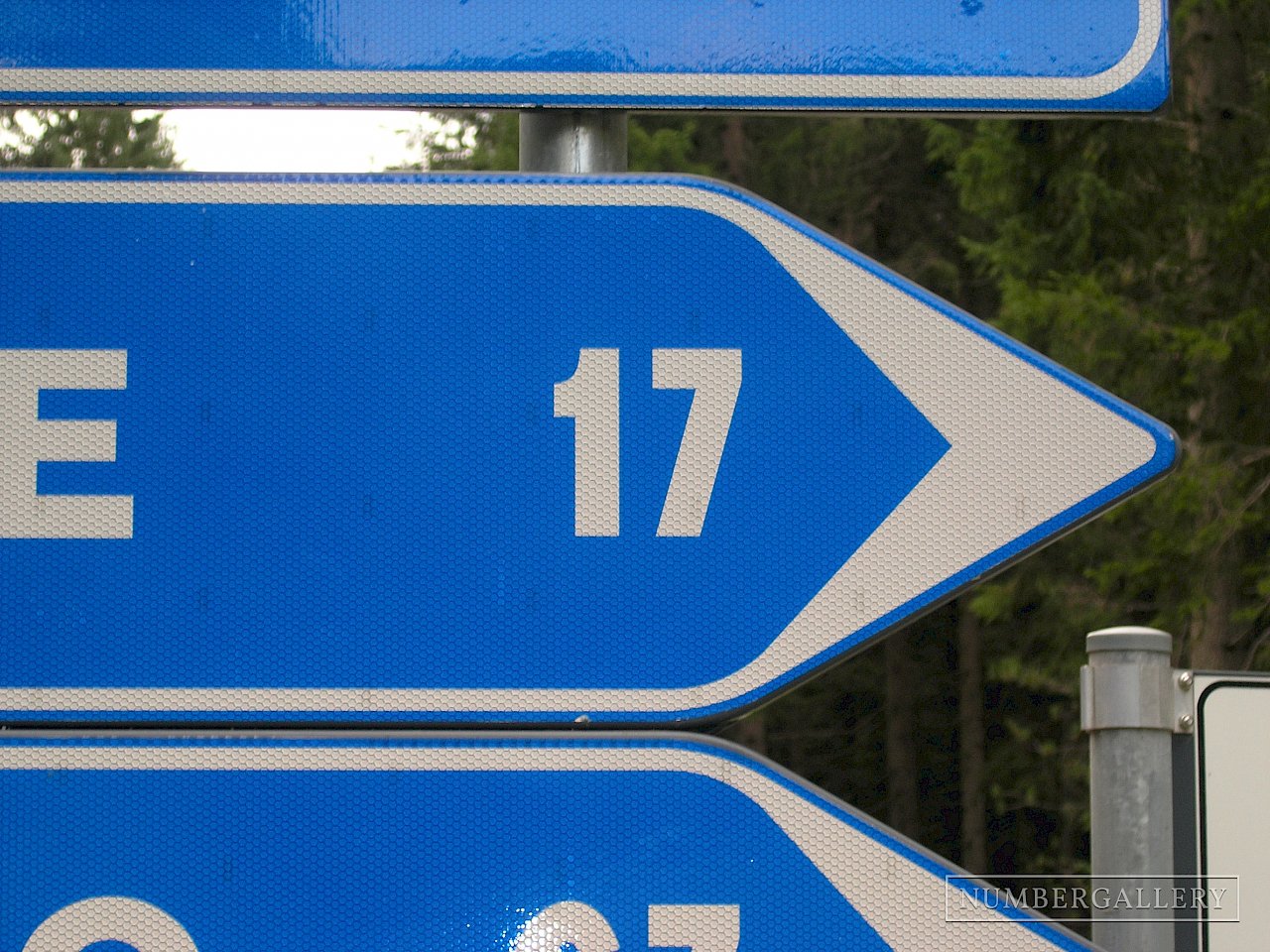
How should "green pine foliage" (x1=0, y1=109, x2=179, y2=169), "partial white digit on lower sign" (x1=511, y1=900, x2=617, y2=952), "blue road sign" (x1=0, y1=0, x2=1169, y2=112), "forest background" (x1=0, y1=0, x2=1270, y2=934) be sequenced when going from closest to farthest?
"partial white digit on lower sign" (x1=511, y1=900, x2=617, y2=952), "blue road sign" (x1=0, y1=0, x2=1169, y2=112), "forest background" (x1=0, y1=0, x2=1270, y2=934), "green pine foliage" (x1=0, y1=109, x2=179, y2=169)

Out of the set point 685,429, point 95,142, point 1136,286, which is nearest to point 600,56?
point 685,429

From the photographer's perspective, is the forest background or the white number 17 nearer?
the white number 17

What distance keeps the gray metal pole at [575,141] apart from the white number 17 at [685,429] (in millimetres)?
250

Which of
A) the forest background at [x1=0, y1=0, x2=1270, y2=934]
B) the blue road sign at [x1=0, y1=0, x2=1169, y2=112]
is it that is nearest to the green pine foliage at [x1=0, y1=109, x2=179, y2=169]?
the forest background at [x1=0, y1=0, x2=1270, y2=934]

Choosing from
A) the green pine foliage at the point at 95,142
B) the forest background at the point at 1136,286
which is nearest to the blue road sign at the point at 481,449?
the forest background at the point at 1136,286

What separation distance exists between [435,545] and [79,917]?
1.56ft

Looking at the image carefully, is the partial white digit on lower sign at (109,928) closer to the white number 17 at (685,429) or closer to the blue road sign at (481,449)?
the blue road sign at (481,449)

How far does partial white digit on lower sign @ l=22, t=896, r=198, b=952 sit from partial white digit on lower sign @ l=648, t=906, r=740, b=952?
43 cm

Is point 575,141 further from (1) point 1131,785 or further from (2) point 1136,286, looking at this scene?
(2) point 1136,286

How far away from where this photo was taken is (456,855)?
4.52ft

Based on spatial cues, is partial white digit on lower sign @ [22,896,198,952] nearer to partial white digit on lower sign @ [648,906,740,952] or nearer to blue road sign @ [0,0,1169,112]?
partial white digit on lower sign @ [648,906,740,952]

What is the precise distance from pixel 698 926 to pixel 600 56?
887 millimetres

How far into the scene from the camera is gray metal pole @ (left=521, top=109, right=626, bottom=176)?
158 centimetres

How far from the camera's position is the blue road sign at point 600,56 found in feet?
5.09
